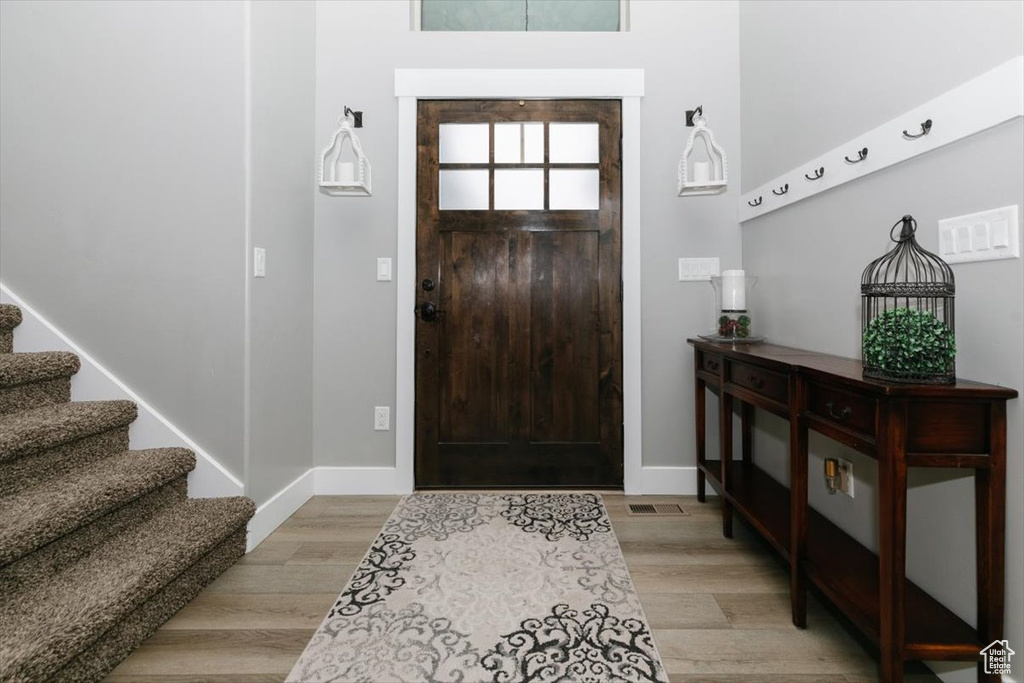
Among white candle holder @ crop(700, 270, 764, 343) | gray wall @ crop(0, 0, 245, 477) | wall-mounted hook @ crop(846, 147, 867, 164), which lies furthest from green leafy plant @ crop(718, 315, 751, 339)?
gray wall @ crop(0, 0, 245, 477)

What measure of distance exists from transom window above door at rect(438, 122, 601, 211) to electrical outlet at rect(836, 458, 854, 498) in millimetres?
1589

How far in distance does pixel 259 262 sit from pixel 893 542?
2209 mm

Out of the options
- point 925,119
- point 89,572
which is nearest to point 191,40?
point 89,572

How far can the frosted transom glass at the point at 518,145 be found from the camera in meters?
2.54

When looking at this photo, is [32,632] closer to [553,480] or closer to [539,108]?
[553,480]

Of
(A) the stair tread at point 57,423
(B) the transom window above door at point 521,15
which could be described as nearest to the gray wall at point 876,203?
(B) the transom window above door at point 521,15

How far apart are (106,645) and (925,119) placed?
2560 millimetres

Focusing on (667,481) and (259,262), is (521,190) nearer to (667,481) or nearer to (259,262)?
(259,262)

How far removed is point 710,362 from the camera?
214 centimetres

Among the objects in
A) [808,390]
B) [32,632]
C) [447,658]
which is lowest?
[447,658]

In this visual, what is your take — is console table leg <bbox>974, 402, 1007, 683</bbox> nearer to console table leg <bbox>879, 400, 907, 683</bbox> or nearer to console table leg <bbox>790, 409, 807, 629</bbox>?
console table leg <bbox>879, 400, 907, 683</bbox>

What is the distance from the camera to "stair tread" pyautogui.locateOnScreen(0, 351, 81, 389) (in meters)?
1.56

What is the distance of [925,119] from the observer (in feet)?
4.34

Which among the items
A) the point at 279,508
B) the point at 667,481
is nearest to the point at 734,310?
the point at 667,481
